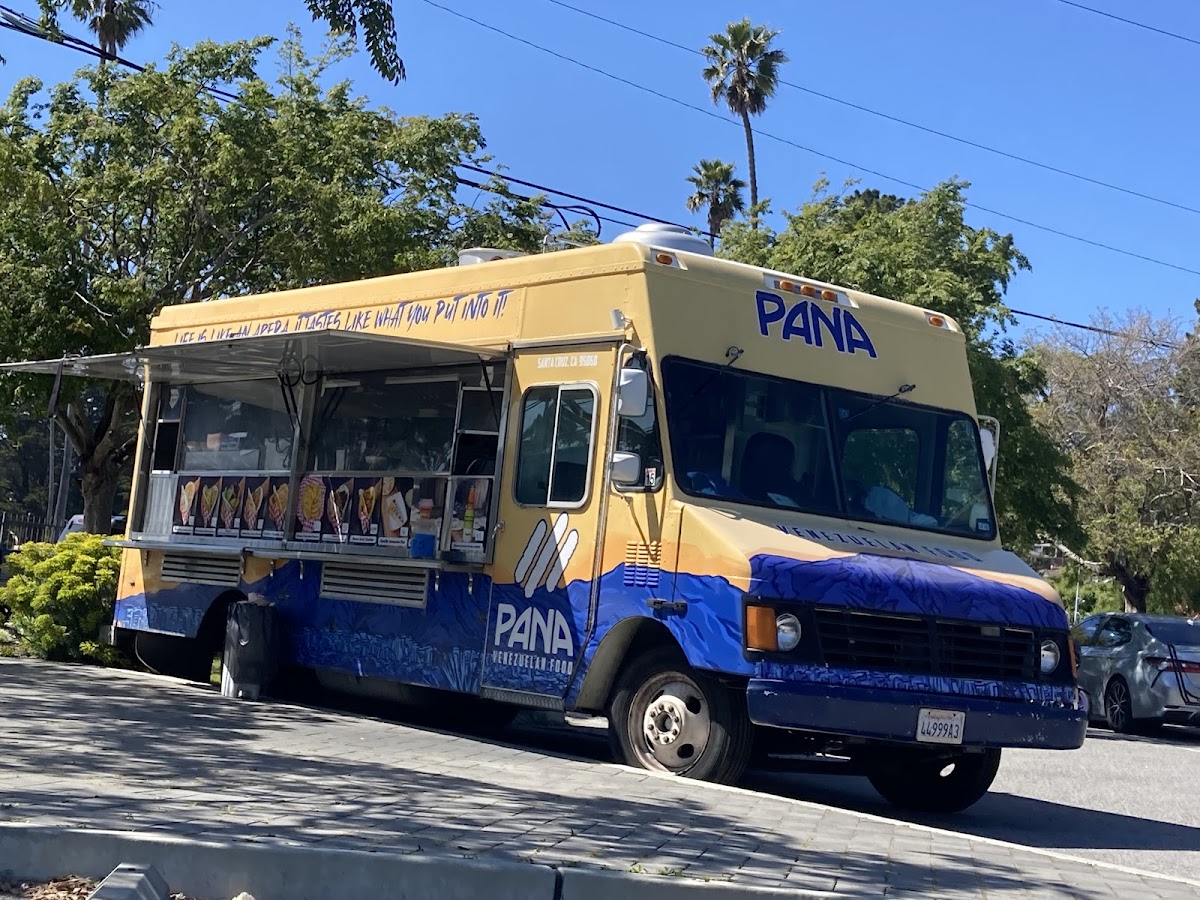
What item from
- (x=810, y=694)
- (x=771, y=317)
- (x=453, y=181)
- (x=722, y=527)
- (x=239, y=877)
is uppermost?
(x=453, y=181)

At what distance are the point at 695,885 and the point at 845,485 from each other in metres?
4.55

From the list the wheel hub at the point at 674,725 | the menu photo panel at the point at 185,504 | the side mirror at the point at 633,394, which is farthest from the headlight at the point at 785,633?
the menu photo panel at the point at 185,504

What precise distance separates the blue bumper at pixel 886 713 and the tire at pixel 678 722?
384mm

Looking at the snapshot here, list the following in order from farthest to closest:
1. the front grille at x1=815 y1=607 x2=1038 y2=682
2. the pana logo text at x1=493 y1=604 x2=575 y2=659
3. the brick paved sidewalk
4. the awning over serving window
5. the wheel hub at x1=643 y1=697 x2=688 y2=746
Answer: the awning over serving window → the pana logo text at x1=493 y1=604 x2=575 y2=659 → the wheel hub at x1=643 y1=697 x2=688 y2=746 → the front grille at x1=815 y1=607 x2=1038 y2=682 → the brick paved sidewalk

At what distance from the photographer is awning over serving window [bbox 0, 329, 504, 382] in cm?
1050

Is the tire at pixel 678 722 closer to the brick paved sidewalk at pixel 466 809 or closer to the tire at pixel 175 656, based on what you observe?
the brick paved sidewalk at pixel 466 809

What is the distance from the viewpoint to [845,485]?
980 cm

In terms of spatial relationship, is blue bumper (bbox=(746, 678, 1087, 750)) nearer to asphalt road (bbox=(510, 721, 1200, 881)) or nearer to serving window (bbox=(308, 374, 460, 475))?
asphalt road (bbox=(510, 721, 1200, 881))

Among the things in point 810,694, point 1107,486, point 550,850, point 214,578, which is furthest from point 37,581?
point 1107,486

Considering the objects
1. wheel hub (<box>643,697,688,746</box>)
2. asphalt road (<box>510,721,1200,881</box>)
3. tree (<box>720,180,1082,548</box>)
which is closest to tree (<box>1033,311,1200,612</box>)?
tree (<box>720,180,1082,548</box>)

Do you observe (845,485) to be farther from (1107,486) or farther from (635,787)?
(1107,486)

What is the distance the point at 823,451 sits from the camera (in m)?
9.84

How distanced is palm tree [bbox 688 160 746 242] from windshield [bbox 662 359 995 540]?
3904 cm

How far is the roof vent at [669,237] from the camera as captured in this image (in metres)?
10.8
